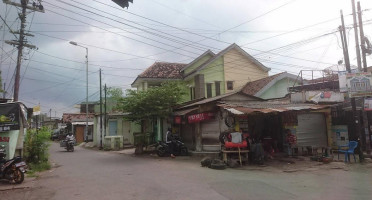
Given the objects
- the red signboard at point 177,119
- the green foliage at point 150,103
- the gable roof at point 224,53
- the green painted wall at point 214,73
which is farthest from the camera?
the green painted wall at point 214,73

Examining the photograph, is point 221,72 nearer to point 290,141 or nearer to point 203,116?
point 203,116

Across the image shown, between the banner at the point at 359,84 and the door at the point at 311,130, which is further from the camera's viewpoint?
the door at the point at 311,130

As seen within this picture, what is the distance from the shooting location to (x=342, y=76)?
14258mm

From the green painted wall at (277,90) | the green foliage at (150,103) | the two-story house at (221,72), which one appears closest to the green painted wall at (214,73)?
the two-story house at (221,72)

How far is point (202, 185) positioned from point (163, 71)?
777 inches

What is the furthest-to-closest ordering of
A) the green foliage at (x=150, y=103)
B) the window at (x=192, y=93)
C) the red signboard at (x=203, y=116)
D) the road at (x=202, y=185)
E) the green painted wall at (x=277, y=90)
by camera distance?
the window at (x=192, y=93), the green painted wall at (x=277, y=90), the green foliage at (x=150, y=103), the red signboard at (x=203, y=116), the road at (x=202, y=185)

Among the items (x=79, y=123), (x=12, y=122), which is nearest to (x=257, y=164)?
(x=12, y=122)

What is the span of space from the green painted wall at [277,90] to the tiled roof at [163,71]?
320 inches

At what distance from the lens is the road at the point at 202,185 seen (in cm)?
751

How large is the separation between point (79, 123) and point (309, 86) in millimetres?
29409

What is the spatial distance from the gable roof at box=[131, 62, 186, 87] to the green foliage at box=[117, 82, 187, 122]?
7.26 metres

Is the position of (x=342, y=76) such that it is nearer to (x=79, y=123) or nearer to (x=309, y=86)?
(x=309, y=86)

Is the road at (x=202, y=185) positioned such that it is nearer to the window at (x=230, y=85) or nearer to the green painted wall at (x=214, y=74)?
the green painted wall at (x=214, y=74)

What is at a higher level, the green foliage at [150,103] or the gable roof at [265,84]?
the gable roof at [265,84]
